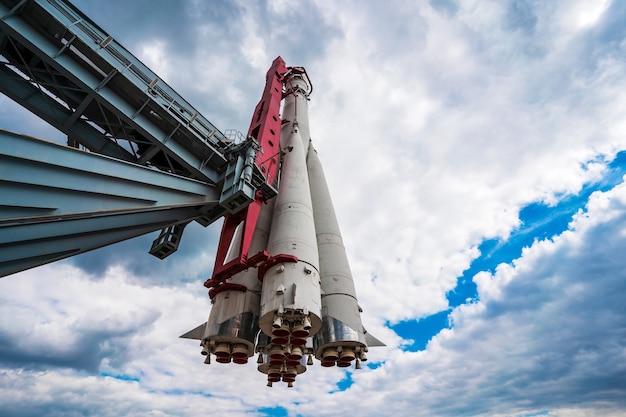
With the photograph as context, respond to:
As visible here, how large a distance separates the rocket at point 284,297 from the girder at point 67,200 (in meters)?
3.75

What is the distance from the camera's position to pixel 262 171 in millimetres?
15219

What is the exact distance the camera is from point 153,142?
12.0 meters

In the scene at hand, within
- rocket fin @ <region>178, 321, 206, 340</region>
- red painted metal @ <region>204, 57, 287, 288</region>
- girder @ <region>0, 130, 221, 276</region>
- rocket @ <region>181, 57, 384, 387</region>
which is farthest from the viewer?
rocket fin @ <region>178, 321, 206, 340</region>

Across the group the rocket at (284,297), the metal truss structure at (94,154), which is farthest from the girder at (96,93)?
the rocket at (284,297)

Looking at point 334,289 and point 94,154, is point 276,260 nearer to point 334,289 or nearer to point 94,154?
point 334,289

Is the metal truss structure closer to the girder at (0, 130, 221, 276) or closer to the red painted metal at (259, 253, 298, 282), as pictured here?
the girder at (0, 130, 221, 276)

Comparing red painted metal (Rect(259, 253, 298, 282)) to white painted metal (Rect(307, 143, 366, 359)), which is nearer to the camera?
red painted metal (Rect(259, 253, 298, 282))

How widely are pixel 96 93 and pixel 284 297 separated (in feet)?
27.8

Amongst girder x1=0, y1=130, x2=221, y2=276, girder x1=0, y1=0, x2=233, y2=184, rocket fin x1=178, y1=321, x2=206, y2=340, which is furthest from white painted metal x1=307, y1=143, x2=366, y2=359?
girder x1=0, y1=130, x2=221, y2=276

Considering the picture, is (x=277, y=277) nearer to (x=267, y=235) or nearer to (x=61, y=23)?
(x=267, y=235)

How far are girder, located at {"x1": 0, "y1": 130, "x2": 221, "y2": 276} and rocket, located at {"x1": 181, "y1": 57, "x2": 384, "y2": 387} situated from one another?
12.3 ft

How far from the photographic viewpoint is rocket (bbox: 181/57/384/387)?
11961mm

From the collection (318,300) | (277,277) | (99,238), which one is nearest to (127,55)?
(99,238)

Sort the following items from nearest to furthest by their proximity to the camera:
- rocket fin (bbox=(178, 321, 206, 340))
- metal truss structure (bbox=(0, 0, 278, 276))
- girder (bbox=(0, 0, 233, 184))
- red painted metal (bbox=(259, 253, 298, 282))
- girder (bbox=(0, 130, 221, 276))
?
girder (bbox=(0, 130, 221, 276)), metal truss structure (bbox=(0, 0, 278, 276)), girder (bbox=(0, 0, 233, 184)), red painted metal (bbox=(259, 253, 298, 282)), rocket fin (bbox=(178, 321, 206, 340))
